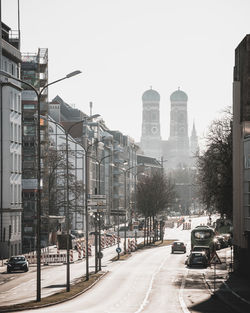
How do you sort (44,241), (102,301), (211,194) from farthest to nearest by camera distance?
1. (44,241)
2. (211,194)
3. (102,301)

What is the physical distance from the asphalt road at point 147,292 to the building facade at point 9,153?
1557 centimetres

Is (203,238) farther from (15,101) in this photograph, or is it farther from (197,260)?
(15,101)

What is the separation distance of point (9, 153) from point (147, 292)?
42483 millimetres

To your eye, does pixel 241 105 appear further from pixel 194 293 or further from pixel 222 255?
pixel 222 255

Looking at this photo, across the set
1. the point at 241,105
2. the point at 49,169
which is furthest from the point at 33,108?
the point at 241,105

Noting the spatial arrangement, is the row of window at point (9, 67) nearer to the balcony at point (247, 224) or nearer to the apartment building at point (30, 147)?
the apartment building at point (30, 147)

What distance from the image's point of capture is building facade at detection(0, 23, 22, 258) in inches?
3406

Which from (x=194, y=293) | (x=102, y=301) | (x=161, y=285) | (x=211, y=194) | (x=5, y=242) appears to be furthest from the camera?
(x=5, y=242)

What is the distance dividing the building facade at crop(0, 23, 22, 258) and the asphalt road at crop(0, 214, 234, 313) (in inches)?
613

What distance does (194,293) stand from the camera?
160 ft

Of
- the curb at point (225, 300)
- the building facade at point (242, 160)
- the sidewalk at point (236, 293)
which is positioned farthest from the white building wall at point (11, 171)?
the curb at point (225, 300)

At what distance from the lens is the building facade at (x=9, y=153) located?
86.5 m

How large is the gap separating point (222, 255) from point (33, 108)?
113ft

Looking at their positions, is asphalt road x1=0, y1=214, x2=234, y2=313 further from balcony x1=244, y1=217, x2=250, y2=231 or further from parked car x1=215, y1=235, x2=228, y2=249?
parked car x1=215, y1=235, x2=228, y2=249
